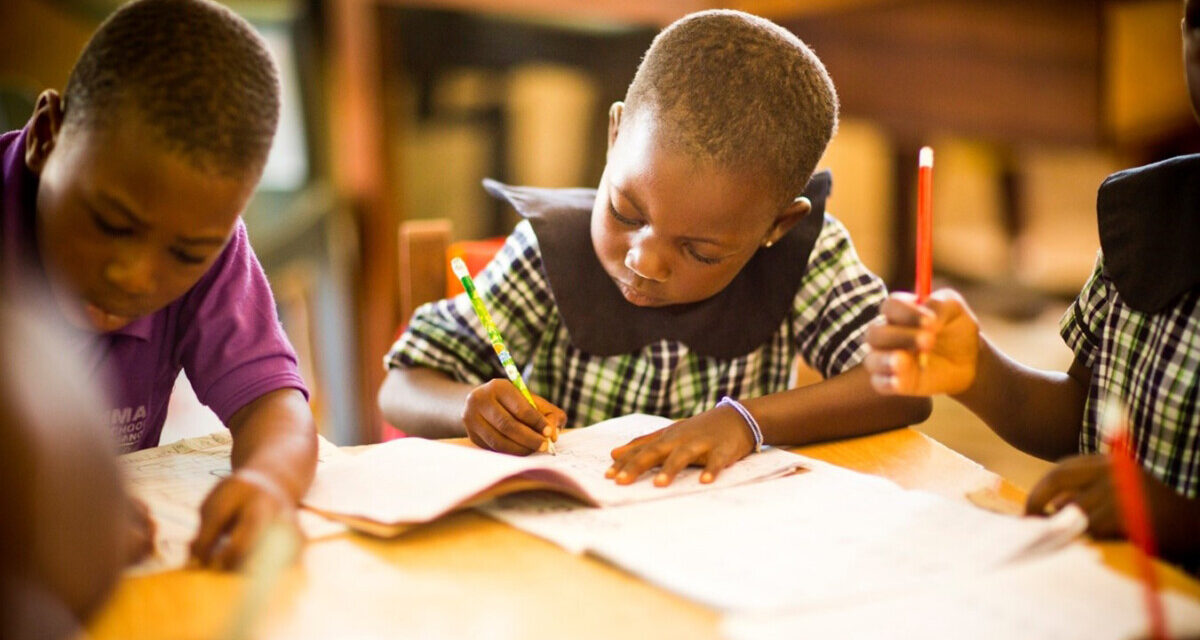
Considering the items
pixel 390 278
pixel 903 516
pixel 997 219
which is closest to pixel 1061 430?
pixel 903 516

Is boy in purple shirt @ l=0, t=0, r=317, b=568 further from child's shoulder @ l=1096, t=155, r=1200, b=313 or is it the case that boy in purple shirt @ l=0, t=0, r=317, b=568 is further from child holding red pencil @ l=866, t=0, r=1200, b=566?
child's shoulder @ l=1096, t=155, r=1200, b=313

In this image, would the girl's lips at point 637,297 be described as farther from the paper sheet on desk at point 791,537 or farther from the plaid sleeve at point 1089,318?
the plaid sleeve at point 1089,318

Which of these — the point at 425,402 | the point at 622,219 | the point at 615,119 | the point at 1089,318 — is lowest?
the point at 425,402

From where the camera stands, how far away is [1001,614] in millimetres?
590

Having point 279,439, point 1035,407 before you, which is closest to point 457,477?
point 279,439

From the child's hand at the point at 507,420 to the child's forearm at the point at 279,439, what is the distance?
0.54ft

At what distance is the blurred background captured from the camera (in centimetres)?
241

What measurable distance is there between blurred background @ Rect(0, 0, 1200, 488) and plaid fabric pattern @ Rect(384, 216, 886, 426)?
118 cm

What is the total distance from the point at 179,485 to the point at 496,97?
78.2 inches

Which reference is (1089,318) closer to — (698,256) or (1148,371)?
(1148,371)

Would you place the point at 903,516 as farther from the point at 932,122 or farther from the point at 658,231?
the point at 932,122

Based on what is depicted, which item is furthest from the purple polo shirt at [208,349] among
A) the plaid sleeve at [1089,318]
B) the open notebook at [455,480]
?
the plaid sleeve at [1089,318]

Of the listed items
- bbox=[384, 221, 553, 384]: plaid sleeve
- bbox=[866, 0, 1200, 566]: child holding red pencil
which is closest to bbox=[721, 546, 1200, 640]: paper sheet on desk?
bbox=[866, 0, 1200, 566]: child holding red pencil

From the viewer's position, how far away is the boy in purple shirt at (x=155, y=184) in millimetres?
740
